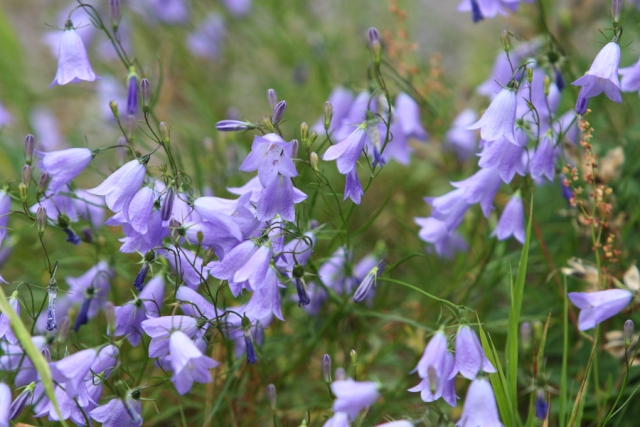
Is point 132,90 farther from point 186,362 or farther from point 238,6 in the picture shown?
point 238,6

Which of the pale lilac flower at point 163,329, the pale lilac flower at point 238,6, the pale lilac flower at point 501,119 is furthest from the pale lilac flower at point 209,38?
the pale lilac flower at point 163,329

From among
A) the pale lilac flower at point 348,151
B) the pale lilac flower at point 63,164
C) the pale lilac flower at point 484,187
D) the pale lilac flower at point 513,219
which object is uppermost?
the pale lilac flower at point 348,151

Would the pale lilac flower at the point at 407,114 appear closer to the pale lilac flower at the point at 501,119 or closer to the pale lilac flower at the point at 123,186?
the pale lilac flower at the point at 501,119

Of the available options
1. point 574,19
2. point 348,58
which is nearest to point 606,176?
point 574,19

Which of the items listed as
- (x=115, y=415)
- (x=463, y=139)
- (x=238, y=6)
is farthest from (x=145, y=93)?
(x=238, y=6)

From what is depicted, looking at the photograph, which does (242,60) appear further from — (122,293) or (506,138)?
(506,138)

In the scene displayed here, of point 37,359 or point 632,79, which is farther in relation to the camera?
point 632,79

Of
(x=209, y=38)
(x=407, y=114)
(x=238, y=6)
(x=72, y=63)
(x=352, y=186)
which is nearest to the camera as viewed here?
(x=352, y=186)
